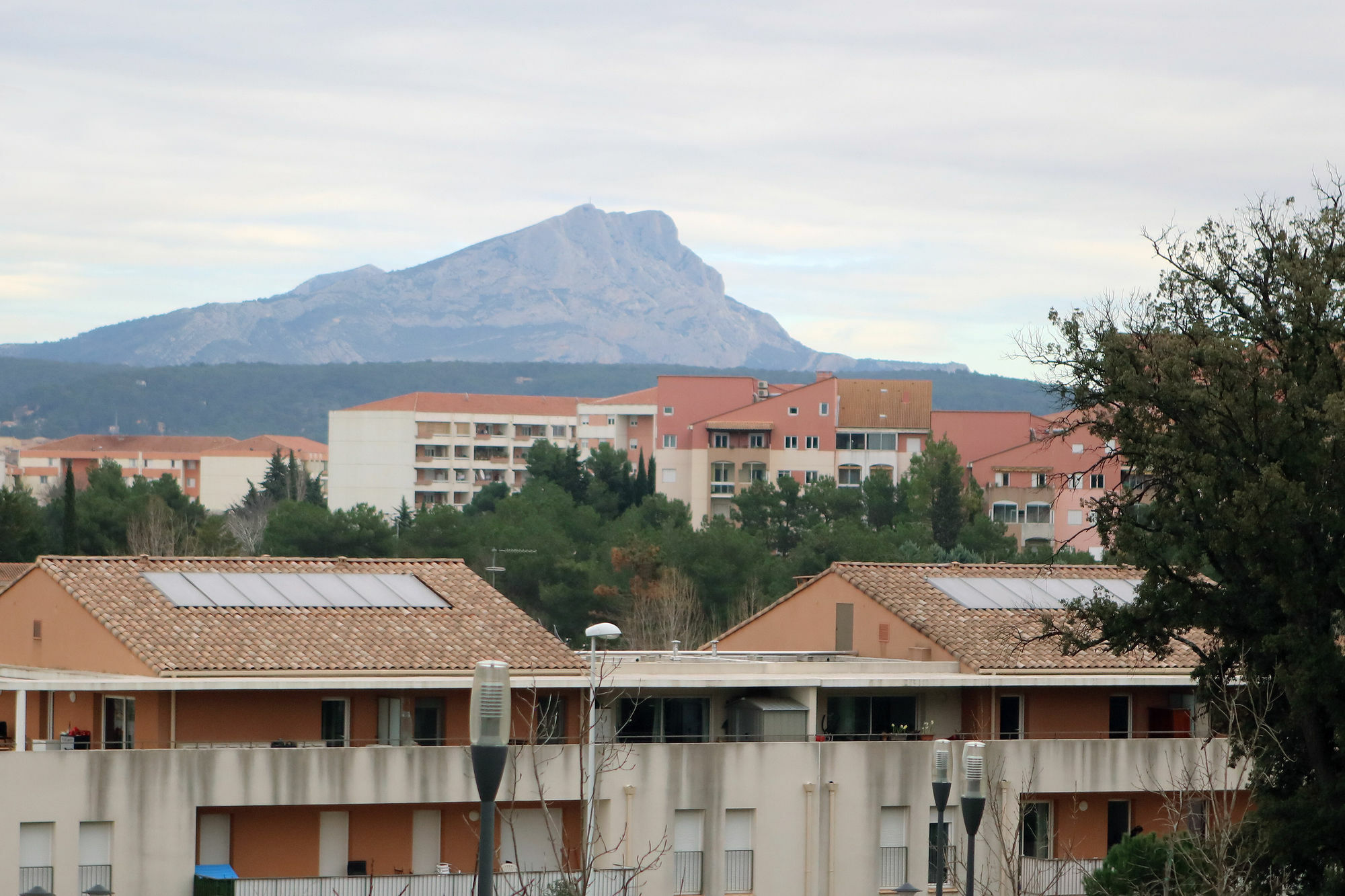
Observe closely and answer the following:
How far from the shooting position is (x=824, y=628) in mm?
42625

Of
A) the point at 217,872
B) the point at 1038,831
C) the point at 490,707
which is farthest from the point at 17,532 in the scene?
the point at 490,707

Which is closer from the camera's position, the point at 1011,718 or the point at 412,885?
the point at 412,885

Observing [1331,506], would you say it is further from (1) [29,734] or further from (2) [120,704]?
(1) [29,734]

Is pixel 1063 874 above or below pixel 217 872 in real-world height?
below

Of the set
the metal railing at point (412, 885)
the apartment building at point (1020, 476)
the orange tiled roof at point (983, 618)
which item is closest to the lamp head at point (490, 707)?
the metal railing at point (412, 885)

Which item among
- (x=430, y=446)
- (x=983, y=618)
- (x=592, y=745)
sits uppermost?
(x=430, y=446)

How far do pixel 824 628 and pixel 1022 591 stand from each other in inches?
173

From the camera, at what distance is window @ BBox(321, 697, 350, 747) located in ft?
111

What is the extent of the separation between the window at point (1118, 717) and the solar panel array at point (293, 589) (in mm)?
13398

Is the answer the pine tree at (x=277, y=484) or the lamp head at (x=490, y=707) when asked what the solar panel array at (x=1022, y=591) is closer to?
the lamp head at (x=490, y=707)

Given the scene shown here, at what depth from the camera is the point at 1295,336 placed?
28.3 metres

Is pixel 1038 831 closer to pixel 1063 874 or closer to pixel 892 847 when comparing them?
pixel 1063 874

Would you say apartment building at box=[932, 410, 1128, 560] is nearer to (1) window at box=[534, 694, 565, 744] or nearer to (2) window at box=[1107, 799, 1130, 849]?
(2) window at box=[1107, 799, 1130, 849]

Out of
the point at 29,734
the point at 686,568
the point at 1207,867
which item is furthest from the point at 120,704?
the point at 686,568
